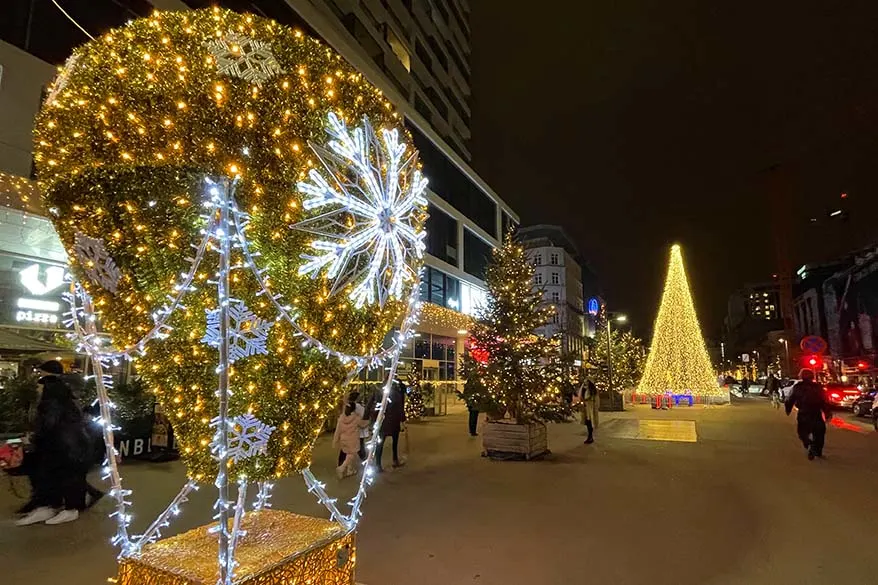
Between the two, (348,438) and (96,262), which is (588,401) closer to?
(348,438)

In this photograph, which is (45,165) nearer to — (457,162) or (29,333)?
(29,333)

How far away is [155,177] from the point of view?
2.24m

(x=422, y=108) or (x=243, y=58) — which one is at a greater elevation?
(x=422, y=108)

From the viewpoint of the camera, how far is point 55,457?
6.74 m

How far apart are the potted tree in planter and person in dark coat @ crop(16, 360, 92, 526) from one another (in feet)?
24.7

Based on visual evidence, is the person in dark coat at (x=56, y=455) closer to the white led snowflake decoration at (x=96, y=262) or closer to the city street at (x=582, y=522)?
the city street at (x=582, y=522)

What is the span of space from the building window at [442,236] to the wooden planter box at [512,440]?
655 inches

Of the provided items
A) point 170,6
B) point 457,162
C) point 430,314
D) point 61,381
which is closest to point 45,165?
point 61,381

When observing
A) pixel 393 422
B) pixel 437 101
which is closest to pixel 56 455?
pixel 393 422

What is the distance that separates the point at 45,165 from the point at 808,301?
338ft

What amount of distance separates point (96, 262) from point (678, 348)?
29763mm

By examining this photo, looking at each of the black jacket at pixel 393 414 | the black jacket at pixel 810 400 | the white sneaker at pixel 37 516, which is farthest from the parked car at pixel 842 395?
the white sneaker at pixel 37 516

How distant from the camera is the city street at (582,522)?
488 centimetres

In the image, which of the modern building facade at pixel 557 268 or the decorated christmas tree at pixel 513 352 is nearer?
the decorated christmas tree at pixel 513 352
